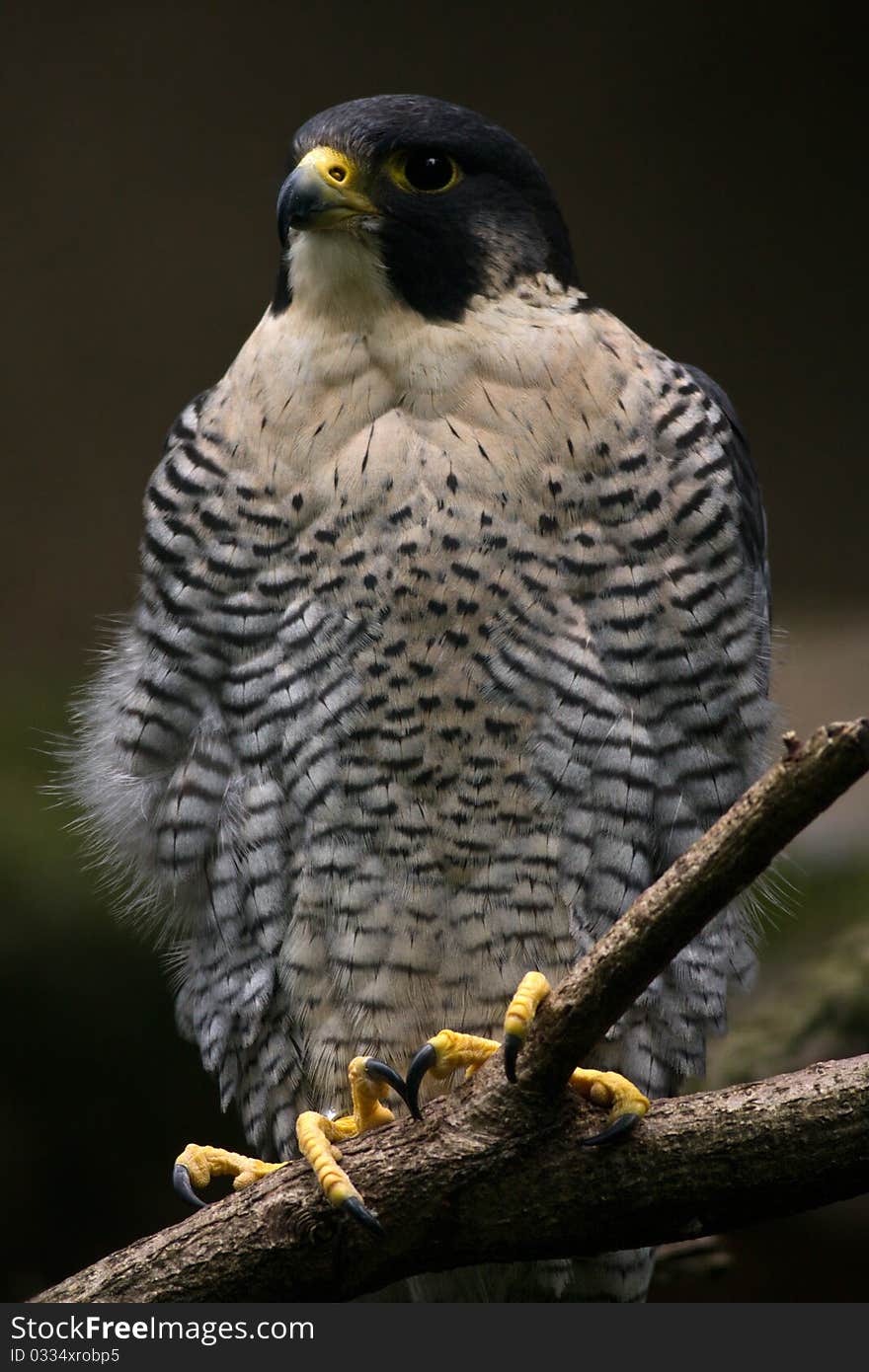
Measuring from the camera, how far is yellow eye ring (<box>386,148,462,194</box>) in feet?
7.14

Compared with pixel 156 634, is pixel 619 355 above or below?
above

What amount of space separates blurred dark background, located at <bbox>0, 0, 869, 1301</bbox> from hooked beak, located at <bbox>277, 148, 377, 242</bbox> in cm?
192

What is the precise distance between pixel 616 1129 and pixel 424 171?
1269mm

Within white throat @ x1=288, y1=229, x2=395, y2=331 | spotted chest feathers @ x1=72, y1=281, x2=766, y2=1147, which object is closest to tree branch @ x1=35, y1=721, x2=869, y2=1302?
spotted chest feathers @ x1=72, y1=281, x2=766, y2=1147

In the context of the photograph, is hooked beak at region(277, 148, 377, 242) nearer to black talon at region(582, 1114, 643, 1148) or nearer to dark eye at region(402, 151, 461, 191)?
dark eye at region(402, 151, 461, 191)

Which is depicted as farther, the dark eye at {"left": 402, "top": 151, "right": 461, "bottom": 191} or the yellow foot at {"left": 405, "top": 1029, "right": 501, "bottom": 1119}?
the dark eye at {"left": 402, "top": 151, "right": 461, "bottom": 191}

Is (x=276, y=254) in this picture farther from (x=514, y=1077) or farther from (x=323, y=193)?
(x=514, y=1077)

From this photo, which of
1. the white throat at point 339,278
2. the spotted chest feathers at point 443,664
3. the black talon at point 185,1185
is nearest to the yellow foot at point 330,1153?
the black talon at point 185,1185

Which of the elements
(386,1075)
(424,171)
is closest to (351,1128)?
(386,1075)

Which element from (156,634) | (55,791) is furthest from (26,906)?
(156,634)

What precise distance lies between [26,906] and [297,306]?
1.73 m

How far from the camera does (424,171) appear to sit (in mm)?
2197

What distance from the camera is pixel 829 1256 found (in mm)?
3631

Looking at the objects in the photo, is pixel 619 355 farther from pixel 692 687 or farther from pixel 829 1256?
pixel 829 1256
